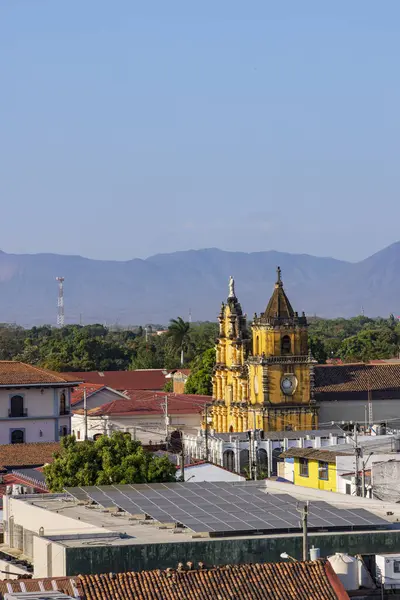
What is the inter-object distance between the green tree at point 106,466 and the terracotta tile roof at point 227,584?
22.9 metres

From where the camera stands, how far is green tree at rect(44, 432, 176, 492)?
54312 mm

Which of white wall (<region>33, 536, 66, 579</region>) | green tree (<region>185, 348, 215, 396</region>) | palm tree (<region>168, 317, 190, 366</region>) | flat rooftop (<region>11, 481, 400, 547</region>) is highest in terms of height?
palm tree (<region>168, 317, 190, 366</region>)

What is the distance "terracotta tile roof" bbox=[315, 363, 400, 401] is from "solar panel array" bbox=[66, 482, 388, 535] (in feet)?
188

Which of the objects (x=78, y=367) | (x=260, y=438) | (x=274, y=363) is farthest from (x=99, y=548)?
(x=78, y=367)

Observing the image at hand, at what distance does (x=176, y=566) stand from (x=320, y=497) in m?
8.94

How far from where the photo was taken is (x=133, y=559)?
32562 mm

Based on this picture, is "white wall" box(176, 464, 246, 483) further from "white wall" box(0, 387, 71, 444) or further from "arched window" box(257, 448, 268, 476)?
"arched window" box(257, 448, 268, 476)

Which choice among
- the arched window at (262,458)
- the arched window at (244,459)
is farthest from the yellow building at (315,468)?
the arched window at (244,459)

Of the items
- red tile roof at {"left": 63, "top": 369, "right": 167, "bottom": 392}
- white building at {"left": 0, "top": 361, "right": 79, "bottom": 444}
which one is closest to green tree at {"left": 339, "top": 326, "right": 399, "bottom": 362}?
red tile roof at {"left": 63, "top": 369, "right": 167, "bottom": 392}

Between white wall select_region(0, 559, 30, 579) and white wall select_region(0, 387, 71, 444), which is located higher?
white wall select_region(0, 387, 71, 444)

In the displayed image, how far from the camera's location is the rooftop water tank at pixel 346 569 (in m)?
31.6

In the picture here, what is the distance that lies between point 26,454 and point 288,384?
1321 inches

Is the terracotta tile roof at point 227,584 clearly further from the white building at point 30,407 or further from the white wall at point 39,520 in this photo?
the white building at point 30,407

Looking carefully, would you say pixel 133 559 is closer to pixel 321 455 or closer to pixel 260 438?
pixel 321 455
